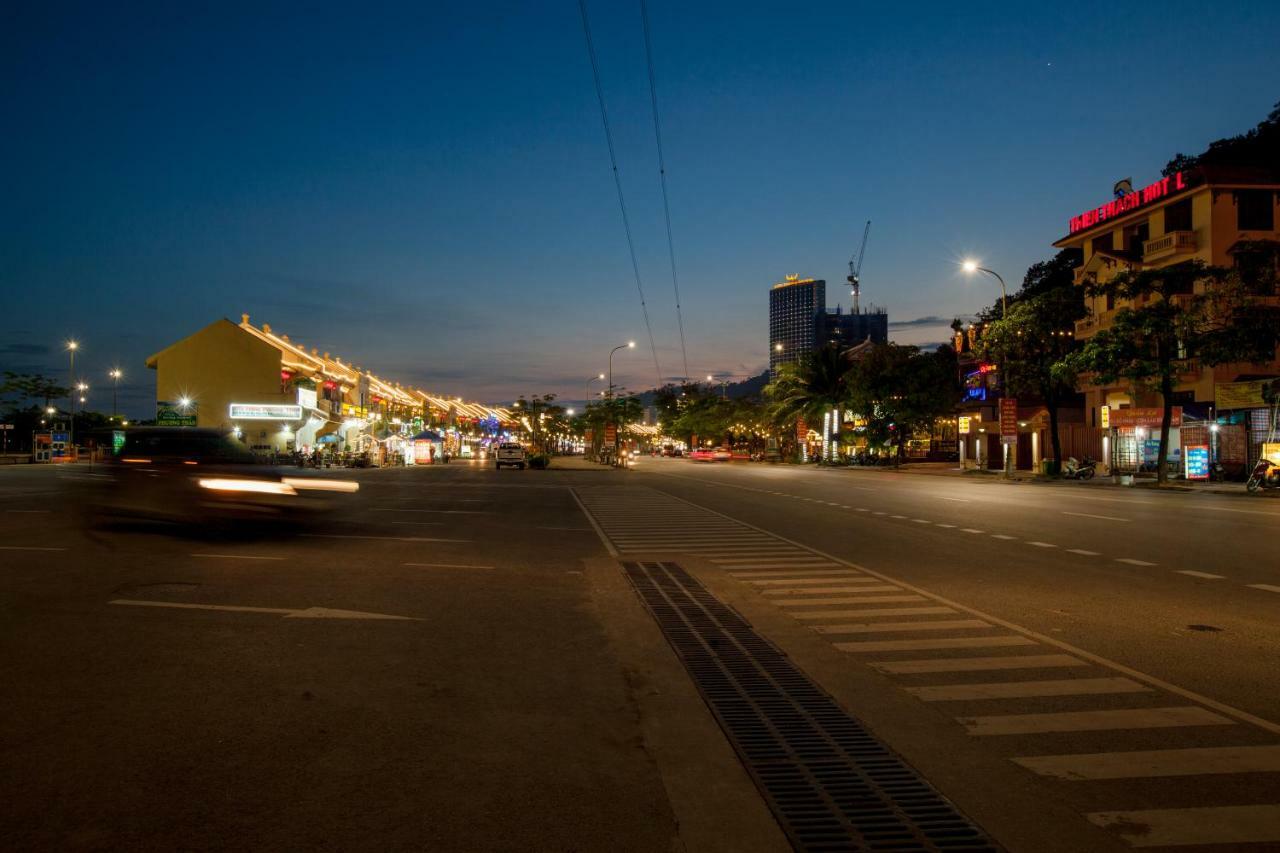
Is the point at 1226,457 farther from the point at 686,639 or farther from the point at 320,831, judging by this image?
the point at 320,831

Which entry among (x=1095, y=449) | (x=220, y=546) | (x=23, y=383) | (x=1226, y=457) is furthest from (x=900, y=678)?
(x=23, y=383)

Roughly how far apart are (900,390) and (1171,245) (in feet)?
64.8

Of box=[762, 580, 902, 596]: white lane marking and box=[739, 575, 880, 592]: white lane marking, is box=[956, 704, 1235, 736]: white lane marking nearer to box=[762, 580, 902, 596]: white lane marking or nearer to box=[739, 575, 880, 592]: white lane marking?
box=[762, 580, 902, 596]: white lane marking

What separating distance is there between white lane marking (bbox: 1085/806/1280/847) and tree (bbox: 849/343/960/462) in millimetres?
55996

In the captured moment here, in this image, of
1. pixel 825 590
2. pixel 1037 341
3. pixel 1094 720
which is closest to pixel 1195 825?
pixel 1094 720

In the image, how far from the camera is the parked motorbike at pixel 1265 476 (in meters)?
31.1

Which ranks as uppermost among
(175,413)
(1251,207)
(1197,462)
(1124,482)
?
(1251,207)

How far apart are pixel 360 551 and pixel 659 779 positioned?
1058cm

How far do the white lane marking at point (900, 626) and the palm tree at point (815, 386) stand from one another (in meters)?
60.8

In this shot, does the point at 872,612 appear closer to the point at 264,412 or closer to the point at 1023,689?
the point at 1023,689

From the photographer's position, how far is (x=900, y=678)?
6766mm

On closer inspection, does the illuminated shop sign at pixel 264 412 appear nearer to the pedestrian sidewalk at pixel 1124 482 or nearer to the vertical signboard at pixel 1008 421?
the pedestrian sidewalk at pixel 1124 482

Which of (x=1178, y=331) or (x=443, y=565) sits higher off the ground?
(x=1178, y=331)

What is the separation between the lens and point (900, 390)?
5934cm
